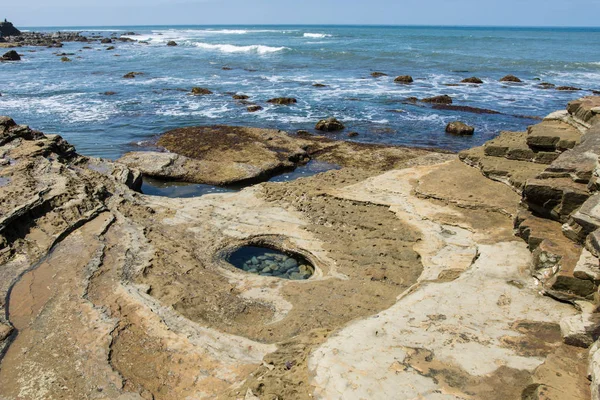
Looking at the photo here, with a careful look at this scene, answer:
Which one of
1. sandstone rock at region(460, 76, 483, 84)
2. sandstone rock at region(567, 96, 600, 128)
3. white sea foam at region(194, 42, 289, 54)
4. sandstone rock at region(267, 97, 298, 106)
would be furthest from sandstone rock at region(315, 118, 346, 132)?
white sea foam at region(194, 42, 289, 54)

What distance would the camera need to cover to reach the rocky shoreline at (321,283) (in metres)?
4.91

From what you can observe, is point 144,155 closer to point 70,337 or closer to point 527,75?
point 70,337

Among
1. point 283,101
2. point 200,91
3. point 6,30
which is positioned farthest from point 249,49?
point 6,30

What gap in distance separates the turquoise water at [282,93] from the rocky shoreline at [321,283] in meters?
7.09

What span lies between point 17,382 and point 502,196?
30.2 ft

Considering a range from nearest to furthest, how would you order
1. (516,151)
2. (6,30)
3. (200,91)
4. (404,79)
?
1. (516,151)
2. (200,91)
3. (404,79)
4. (6,30)

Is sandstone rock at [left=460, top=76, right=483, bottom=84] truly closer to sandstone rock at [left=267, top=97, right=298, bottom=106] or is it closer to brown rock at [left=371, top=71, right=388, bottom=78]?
brown rock at [left=371, top=71, right=388, bottom=78]

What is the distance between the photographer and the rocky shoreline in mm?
4910

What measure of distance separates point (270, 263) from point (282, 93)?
2020cm

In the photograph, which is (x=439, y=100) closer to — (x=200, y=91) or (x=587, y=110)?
(x=200, y=91)

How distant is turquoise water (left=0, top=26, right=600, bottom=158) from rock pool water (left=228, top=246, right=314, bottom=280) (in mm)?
9560

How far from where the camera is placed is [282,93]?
27328 mm

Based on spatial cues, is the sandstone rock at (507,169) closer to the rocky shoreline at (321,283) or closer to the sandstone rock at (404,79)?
the rocky shoreline at (321,283)

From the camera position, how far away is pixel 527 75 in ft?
117
